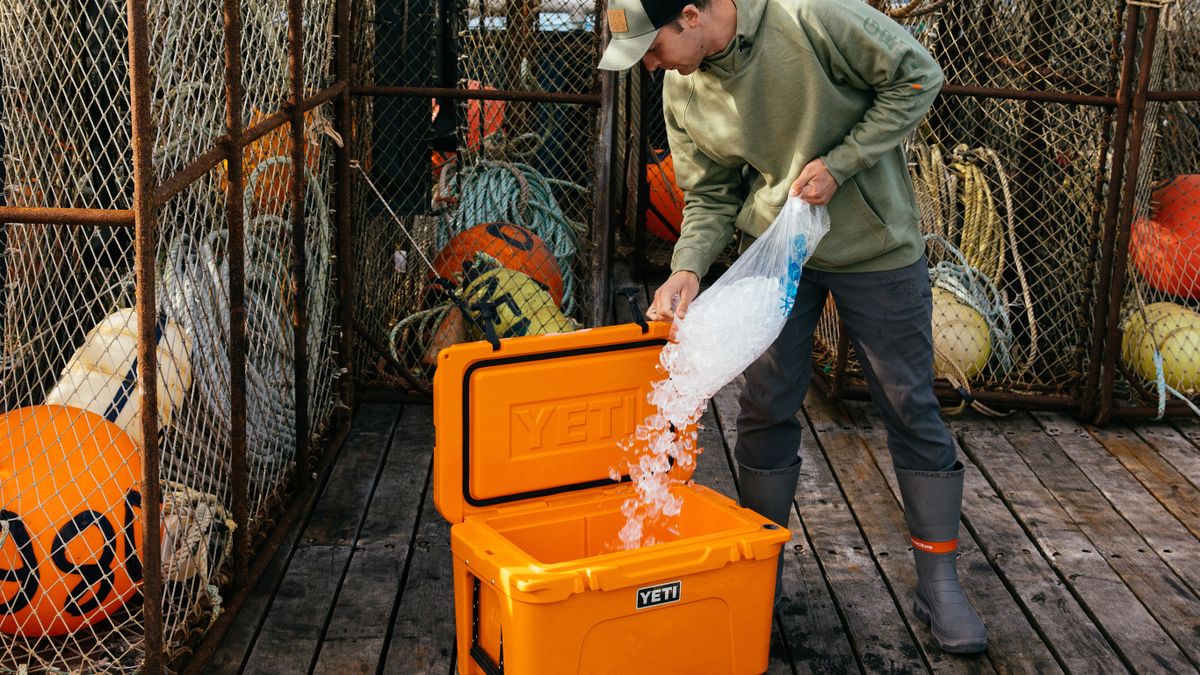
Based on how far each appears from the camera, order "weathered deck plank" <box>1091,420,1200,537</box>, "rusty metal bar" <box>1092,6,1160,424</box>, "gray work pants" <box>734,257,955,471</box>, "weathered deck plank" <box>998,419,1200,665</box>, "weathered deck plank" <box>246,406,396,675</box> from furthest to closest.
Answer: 1. "rusty metal bar" <box>1092,6,1160,424</box>
2. "weathered deck plank" <box>1091,420,1200,537</box>
3. "weathered deck plank" <box>998,419,1200,665</box>
4. "weathered deck plank" <box>246,406,396,675</box>
5. "gray work pants" <box>734,257,955,471</box>

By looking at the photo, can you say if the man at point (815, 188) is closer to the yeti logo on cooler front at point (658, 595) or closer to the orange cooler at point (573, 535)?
the orange cooler at point (573, 535)

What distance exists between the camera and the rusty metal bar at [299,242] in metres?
3.88

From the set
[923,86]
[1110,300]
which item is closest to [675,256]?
[923,86]

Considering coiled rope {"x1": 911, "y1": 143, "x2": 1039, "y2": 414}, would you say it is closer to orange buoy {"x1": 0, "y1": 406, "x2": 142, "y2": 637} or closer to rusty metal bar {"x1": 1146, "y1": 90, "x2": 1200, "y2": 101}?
rusty metal bar {"x1": 1146, "y1": 90, "x2": 1200, "y2": 101}

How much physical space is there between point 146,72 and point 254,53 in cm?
115

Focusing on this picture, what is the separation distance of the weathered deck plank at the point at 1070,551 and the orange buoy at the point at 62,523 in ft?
8.12

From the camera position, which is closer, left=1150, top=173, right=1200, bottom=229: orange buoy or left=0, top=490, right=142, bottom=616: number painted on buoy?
left=0, top=490, right=142, bottom=616: number painted on buoy

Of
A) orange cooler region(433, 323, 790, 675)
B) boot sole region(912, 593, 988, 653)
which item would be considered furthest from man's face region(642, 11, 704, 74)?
boot sole region(912, 593, 988, 653)

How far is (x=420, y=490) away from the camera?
434 cm

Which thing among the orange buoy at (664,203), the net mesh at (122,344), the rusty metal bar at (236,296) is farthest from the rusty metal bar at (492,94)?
the orange buoy at (664,203)

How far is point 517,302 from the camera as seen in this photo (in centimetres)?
531

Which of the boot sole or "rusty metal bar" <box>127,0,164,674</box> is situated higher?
"rusty metal bar" <box>127,0,164,674</box>

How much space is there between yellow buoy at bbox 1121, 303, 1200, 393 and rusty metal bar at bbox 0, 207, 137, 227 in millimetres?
4002

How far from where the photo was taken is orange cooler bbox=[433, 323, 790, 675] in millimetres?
2660
